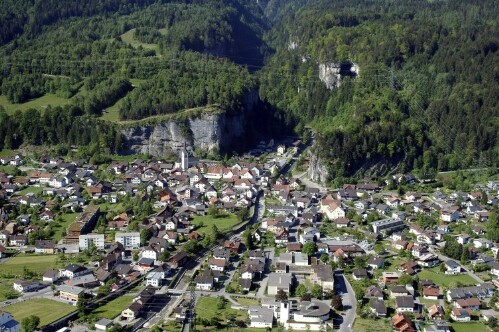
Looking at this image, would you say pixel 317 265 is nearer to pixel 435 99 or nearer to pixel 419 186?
pixel 419 186

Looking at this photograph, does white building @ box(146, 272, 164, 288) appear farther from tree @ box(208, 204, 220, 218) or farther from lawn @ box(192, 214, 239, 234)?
tree @ box(208, 204, 220, 218)

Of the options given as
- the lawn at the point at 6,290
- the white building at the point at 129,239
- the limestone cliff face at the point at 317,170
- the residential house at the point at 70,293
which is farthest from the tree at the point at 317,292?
the limestone cliff face at the point at 317,170

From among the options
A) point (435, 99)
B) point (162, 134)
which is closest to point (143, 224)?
point (162, 134)

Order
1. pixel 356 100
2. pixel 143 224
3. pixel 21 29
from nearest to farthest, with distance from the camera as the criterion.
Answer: pixel 143 224
pixel 356 100
pixel 21 29

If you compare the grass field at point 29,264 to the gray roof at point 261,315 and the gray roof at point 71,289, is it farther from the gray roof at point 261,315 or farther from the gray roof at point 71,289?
the gray roof at point 261,315

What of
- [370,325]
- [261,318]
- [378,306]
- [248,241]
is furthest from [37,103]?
[370,325]

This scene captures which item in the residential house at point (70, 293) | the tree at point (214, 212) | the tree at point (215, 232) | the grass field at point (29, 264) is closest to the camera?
the residential house at point (70, 293)

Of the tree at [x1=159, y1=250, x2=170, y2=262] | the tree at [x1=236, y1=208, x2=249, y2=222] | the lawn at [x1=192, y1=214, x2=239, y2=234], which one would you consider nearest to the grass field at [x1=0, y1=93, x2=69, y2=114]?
the lawn at [x1=192, y1=214, x2=239, y2=234]
